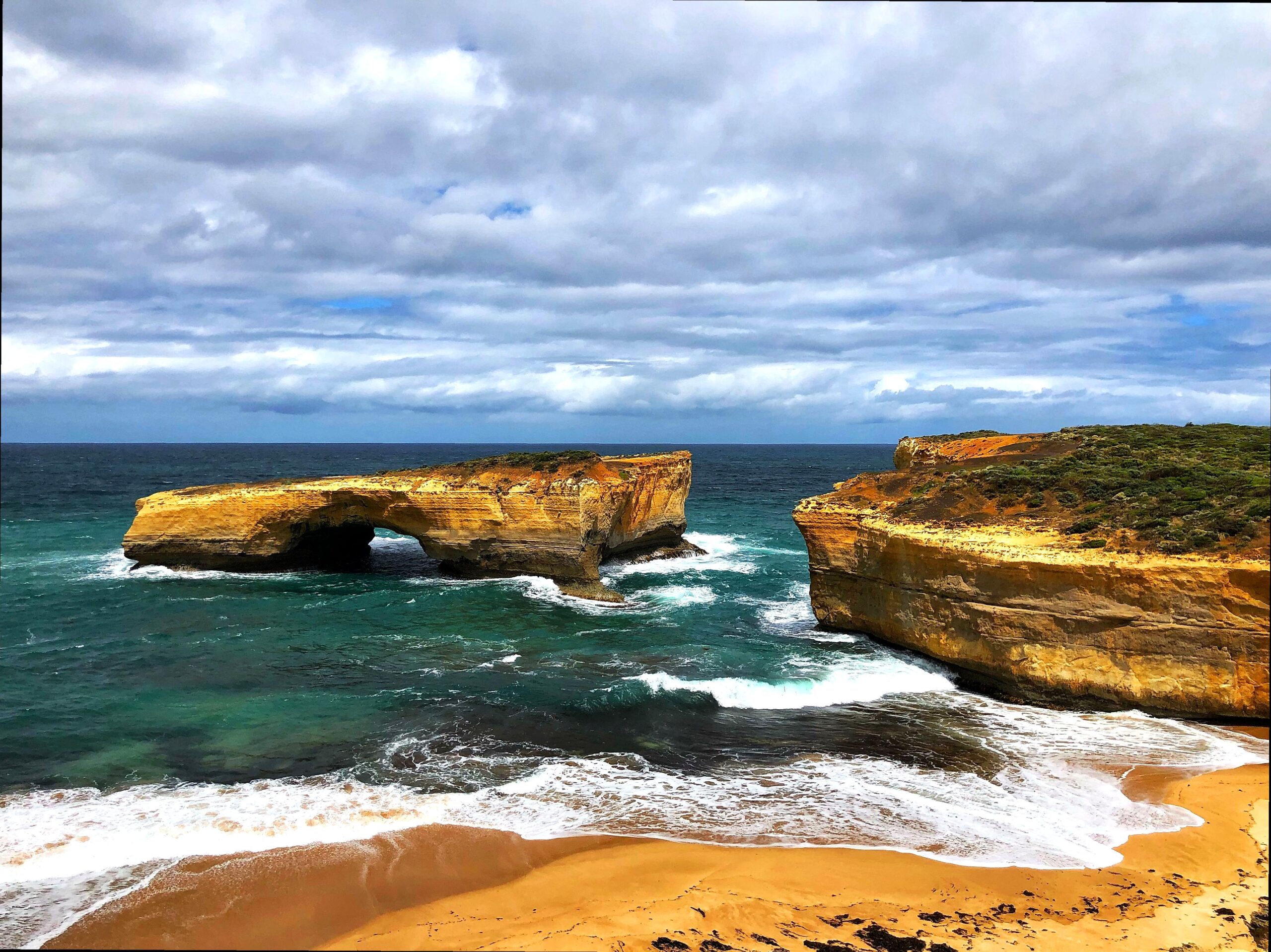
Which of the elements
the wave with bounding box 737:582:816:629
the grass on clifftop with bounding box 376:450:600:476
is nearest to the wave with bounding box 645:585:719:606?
the wave with bounding box 737:582:816:629

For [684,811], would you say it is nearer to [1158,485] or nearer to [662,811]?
[662,811]

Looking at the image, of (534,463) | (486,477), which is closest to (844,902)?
(486,477)

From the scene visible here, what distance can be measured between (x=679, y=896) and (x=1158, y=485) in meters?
14.8

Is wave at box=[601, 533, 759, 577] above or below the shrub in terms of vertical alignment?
below

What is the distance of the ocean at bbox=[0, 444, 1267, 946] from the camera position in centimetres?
1117

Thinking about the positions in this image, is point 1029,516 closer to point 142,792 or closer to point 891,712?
point 891,712

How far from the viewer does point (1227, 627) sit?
520 inches

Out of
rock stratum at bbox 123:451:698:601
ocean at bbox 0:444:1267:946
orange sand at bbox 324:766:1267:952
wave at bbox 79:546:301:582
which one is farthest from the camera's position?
wave at bbox 79:546:301:582

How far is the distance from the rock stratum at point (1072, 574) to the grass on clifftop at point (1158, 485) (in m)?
0.05

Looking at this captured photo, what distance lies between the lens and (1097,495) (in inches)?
690

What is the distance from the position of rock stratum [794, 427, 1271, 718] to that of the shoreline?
9.63ft

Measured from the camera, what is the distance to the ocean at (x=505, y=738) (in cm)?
1117

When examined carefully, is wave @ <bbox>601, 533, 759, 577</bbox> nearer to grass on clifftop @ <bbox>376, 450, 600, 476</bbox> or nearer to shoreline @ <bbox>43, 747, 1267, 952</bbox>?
grass on clifftop @ <bbox>376, 450, 600, 476</bbox>

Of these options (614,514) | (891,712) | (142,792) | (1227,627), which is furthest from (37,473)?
(1227,627)
